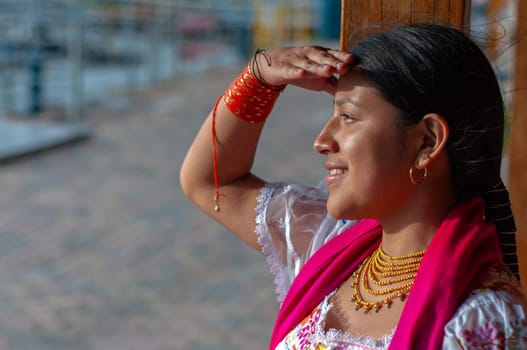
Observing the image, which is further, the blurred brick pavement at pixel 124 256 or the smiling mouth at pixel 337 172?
the blurred brick pavement at pixel 124 256

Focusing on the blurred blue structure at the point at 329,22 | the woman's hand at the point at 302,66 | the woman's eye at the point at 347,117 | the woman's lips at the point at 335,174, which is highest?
the woman's hand at the point at 302,66

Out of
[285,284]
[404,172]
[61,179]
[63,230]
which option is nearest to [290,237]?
[285,284]

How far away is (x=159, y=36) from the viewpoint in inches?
504

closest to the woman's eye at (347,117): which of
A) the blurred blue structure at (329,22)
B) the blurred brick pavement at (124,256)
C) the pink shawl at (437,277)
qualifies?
the pink shawl at (437,277)

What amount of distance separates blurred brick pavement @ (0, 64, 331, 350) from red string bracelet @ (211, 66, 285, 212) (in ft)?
8.78

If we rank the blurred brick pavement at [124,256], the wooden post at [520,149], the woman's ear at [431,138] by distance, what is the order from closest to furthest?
the woman's ear at [431,138]
the wooden post at [520,149]
the blurred brick pavement at [124,256]

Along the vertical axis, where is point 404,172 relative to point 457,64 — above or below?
below

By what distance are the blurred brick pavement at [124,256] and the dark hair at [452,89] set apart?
3.02 metres

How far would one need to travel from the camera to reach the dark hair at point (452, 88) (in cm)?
148

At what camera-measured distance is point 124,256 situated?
5590mm

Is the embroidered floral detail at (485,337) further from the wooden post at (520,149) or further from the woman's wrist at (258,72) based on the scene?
the wooden post at (520,149)

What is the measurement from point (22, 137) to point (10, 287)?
3.71 metres

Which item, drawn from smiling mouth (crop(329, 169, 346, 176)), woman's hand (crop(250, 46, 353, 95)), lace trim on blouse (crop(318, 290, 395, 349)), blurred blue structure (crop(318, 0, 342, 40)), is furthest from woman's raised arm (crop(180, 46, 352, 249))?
blurred blue structure (crop(318, 0, 342, 40))

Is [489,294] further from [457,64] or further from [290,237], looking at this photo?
[290,237]
